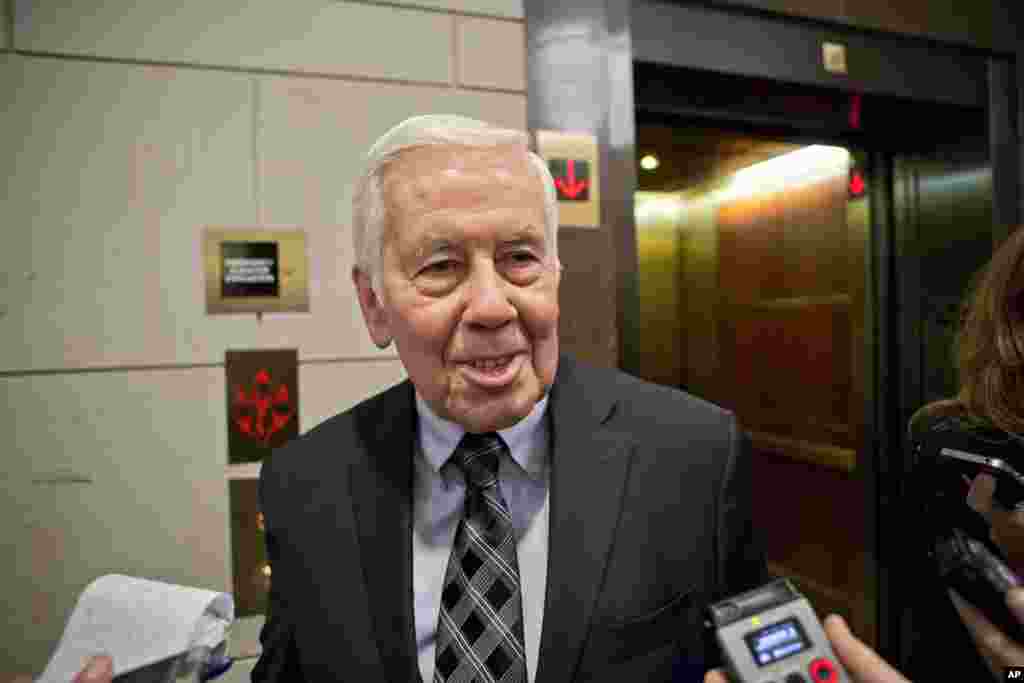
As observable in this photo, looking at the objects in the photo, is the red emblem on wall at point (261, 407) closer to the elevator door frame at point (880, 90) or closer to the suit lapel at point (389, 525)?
the suit lapel at point (389, 525)

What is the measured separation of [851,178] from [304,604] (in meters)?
2.43

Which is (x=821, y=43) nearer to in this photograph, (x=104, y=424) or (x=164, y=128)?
(x=164, y=128)

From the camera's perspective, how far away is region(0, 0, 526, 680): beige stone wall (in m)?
1.22

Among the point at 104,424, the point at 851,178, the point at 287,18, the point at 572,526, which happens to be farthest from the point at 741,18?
the point at 104,424

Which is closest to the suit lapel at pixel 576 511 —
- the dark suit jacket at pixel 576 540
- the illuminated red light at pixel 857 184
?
the dark suit jacket at pixel 576 540

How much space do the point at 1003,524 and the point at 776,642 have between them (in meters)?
0.49

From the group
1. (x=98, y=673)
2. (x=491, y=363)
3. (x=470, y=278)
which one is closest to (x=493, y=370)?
(x=491, y=363)

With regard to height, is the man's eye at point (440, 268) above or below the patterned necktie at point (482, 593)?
above

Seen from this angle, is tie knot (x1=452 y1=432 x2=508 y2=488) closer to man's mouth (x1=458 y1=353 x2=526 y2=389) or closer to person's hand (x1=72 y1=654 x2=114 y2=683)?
man's mouth (x1=458 y1=353 x2=526 y2=389)

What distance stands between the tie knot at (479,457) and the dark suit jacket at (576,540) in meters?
0.09

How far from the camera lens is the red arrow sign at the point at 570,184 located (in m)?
1.52

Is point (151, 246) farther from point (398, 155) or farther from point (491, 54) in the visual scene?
point (491, 54)

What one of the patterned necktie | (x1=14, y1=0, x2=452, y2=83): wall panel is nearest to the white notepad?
the patterned necktie

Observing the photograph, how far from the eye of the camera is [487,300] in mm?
830
